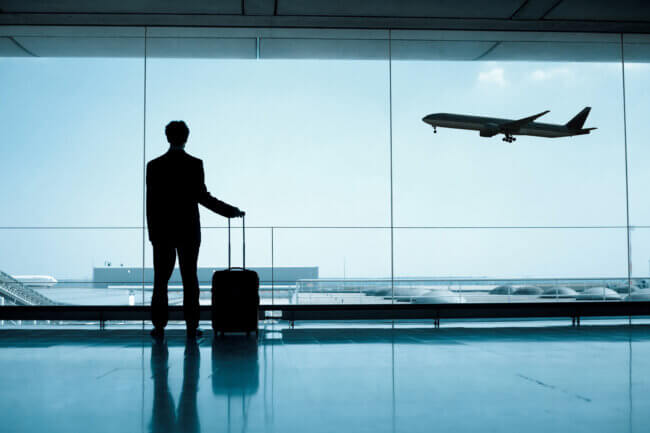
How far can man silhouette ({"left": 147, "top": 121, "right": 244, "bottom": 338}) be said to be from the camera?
2484mm

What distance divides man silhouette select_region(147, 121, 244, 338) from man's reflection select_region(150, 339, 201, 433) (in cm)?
45

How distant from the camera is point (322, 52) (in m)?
4.80

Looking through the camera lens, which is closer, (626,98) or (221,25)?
(221,25)

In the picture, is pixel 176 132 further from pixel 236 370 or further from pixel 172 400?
pixel 172 400

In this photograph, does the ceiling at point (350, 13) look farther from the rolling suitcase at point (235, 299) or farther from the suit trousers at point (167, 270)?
the suit trousers at point (167, 270)

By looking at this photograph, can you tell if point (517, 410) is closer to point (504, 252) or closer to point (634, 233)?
point (504, 252)

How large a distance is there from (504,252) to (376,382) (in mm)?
3197

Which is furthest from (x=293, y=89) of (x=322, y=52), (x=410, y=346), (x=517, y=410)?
(x=517, y=410)

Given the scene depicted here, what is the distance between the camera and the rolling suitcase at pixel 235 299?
275cm

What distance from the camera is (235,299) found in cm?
277

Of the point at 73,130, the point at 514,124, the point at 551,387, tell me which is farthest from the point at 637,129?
the point at 73,130

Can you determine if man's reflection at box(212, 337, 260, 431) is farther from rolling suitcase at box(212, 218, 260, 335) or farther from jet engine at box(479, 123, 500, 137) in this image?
jet engine at box(479, 123, 500, 137)

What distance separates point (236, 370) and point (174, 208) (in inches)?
39.0

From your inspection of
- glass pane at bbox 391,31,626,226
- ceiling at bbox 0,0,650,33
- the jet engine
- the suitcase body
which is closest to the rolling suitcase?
the suitcase body
